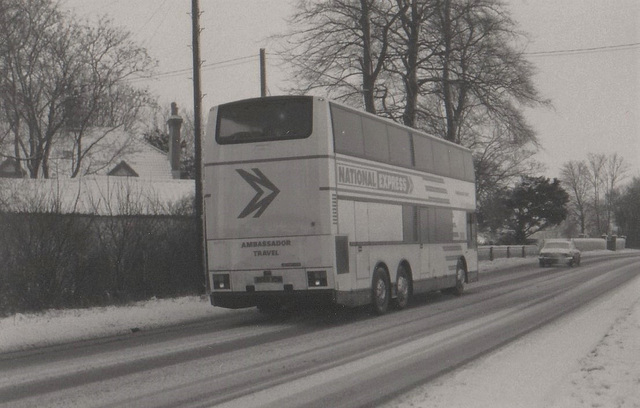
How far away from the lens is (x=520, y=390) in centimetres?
784

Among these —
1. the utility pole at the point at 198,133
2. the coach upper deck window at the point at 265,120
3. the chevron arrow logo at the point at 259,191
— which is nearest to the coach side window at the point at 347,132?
the coach upper deck window at the point at 265,120

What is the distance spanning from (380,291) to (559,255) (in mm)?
28386

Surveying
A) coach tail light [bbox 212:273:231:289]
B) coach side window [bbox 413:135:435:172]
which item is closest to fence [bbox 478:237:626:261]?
coach side window [bbox 413:135:435:172]

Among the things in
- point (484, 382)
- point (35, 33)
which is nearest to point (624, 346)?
point (484, 382)

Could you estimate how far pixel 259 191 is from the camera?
47.5ft

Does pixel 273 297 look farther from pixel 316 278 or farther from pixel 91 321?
pixel 91 321

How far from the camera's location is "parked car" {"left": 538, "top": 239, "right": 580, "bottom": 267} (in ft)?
139

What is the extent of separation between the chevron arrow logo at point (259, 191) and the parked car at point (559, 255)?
102 ft

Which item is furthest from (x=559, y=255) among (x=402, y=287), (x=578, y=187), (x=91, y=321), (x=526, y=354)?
(x=578, y=187)

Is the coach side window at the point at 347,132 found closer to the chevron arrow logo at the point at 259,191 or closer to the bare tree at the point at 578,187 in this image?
the chevron arrow logo at the point at 259,191

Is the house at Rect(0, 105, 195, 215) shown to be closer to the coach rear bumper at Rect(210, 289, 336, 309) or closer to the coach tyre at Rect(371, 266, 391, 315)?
the coach rear bumper at Rect(210, 289, 336, 309)

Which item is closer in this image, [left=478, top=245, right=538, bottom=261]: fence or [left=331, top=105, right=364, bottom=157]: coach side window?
[left=331, top=105, right=364, bottom=157]: coach side window

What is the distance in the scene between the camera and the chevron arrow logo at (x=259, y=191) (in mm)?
14430

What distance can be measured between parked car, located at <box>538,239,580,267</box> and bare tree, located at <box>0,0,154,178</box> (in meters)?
24.2
